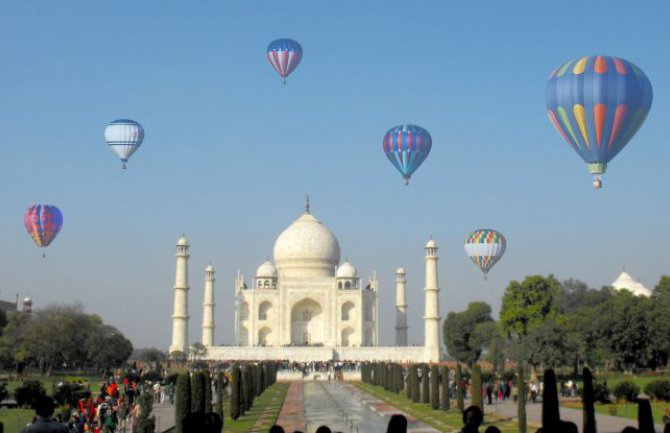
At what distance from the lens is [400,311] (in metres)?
69.7

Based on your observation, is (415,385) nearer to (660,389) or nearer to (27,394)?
(660,389)

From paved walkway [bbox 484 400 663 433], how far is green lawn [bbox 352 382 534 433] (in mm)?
911

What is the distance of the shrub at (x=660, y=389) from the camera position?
29.0m

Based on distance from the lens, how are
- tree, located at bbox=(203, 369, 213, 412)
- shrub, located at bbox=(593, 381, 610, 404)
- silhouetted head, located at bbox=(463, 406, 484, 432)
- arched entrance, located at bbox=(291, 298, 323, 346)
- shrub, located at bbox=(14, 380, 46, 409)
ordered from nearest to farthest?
silhouetted head, located at bbox=(463, 406, 484, 432) → tree, located at bbox=(203, 369, 213, 412) → shrub, located at bbox=(14, 380, 46, 409) → shrub, located at bbox=(593, 381, 610, 404) → arched entrance, located at bbox=(291, 298, 323, 346)

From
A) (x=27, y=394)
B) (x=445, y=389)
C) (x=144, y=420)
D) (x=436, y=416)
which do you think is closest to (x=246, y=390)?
(x=436, y=416)

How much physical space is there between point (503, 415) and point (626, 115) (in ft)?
34.1

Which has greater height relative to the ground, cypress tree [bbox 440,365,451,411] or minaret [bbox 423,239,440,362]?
minaret [bbox 423,239,440,362]

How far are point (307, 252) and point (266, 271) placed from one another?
11.4ft

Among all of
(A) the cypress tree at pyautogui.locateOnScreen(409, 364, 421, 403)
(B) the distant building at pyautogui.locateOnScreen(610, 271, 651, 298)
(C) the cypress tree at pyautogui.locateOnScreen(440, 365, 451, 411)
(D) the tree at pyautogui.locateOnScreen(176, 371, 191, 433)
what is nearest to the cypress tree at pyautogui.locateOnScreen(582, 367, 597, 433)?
(D) the tree at pyautogui.locateOnScreen(176, 371, 191, 433)

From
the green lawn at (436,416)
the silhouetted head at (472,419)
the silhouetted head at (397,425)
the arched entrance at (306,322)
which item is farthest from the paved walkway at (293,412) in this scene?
the arched entrance at (306,322)

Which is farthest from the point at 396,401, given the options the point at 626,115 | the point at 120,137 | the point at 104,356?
the point at 104,356

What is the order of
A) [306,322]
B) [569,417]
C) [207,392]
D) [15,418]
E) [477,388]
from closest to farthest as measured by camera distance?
[207,392] → [477,388] → [569,417] → [15,418] → [306,322]

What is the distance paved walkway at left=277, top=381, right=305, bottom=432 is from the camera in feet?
80.0

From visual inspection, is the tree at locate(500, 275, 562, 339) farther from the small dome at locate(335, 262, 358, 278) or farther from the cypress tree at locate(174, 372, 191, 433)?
the cypress tree at locate(174, 372, 191, 433)
